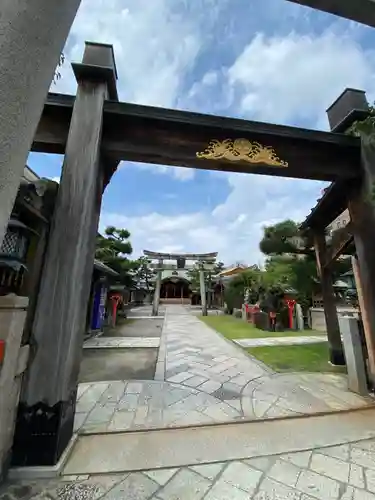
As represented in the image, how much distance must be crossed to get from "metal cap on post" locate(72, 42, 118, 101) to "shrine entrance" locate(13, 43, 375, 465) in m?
0.01

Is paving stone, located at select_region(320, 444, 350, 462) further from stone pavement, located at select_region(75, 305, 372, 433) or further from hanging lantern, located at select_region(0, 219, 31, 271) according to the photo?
hanging lantern, located at select_region(0, 219, 31, 271)

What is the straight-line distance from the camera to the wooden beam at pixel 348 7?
1.75 meters

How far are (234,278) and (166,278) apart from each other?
55.5 ft

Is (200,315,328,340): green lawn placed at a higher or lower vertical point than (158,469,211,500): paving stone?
higher

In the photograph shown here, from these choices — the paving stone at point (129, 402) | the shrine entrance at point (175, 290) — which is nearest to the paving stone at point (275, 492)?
the paving stone at point (129, 402)

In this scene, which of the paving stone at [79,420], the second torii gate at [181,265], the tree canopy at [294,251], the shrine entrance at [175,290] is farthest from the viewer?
the shrine entrance at [175,290]

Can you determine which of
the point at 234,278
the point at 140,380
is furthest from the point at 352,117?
the point at 234,278

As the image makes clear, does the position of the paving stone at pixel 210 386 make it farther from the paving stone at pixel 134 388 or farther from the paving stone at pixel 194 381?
the paving stone at pixel 134 388

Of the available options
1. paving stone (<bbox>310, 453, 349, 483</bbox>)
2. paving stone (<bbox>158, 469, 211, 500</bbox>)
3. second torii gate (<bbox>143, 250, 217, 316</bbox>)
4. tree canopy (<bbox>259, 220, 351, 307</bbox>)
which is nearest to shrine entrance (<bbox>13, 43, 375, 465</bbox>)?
paving stone (<bbox>158, 469, 211, 500</bbox>)

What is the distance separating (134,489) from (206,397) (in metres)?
1.82

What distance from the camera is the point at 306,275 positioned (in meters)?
6.61

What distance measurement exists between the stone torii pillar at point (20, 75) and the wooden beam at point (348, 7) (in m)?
1.89

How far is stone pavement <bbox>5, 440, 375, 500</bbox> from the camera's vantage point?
1.59 m

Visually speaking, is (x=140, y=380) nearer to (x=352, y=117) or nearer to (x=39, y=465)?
(x=39, y=465)
